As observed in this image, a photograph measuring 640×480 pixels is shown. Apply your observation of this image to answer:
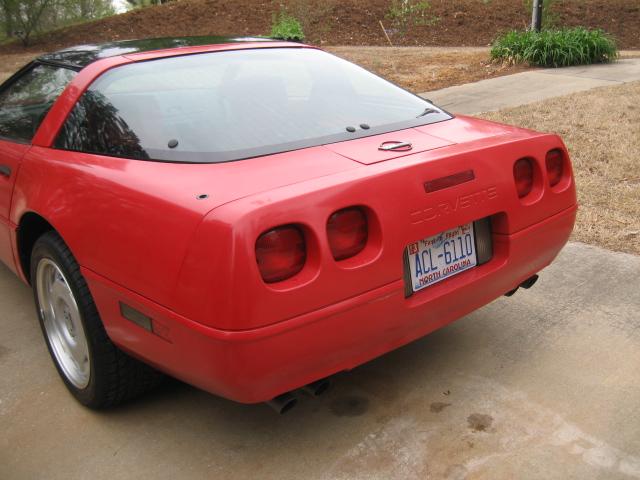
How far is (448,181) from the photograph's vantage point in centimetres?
251

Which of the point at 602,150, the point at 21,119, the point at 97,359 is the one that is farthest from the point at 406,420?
the point at 602,150

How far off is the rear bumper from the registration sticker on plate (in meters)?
0.04

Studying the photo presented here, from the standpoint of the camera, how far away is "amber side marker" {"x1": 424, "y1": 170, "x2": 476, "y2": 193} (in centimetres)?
246

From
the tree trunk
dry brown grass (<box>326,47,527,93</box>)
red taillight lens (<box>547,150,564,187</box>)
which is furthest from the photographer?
the tree trunk

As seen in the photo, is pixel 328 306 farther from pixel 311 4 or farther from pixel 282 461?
pixel 311 4

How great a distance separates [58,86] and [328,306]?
1.88 metres

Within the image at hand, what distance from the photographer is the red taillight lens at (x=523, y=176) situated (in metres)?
2.85

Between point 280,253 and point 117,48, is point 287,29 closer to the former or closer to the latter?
point 117,48

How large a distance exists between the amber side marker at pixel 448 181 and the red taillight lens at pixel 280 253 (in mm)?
540

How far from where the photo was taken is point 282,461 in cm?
257

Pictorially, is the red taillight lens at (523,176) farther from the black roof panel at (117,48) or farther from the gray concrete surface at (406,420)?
the black roof panel at (117,48)

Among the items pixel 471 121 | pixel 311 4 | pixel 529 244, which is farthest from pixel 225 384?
pixel 311 4

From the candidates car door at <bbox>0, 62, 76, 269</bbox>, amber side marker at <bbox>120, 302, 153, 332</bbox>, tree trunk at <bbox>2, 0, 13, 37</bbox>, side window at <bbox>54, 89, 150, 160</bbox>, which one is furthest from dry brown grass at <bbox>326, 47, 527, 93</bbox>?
tree trunk at <bbox>2, 0, 13, 37</bbox>

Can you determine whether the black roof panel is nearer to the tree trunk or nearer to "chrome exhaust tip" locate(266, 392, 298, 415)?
"chrome exhaust tip" locate(266, 392, 298, 415)
